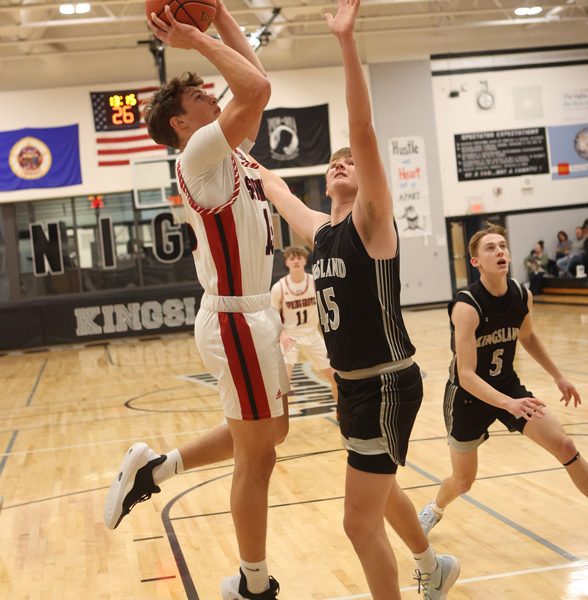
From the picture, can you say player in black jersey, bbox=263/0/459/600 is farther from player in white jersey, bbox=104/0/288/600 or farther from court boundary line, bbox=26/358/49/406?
court boundary line, bbox=26/358/49/406

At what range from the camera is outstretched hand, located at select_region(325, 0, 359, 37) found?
2.83 meters

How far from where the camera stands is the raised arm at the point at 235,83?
10.1 feet

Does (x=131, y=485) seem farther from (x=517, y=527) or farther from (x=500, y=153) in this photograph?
A: (x=500, y=153)

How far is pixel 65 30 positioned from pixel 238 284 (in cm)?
1833

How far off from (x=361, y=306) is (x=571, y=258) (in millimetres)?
18929

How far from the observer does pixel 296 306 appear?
28.6ft

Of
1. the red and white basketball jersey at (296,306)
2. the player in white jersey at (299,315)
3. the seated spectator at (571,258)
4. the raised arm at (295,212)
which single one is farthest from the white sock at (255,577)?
the seated spectator at (571,258)

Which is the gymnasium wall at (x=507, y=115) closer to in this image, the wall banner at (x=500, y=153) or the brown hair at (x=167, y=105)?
the wall banner at (x=500, y=153)

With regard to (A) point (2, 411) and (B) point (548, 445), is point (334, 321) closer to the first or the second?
(B) point (548, 445)

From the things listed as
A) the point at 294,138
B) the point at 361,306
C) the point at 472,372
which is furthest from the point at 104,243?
the point at 361,306

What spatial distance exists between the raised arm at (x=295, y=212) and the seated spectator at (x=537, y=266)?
18432mm

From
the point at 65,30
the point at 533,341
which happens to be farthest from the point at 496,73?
the point at 533,341

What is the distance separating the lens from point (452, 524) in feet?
16.0

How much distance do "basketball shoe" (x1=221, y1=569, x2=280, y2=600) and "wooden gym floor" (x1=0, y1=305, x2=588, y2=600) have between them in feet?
2.12
